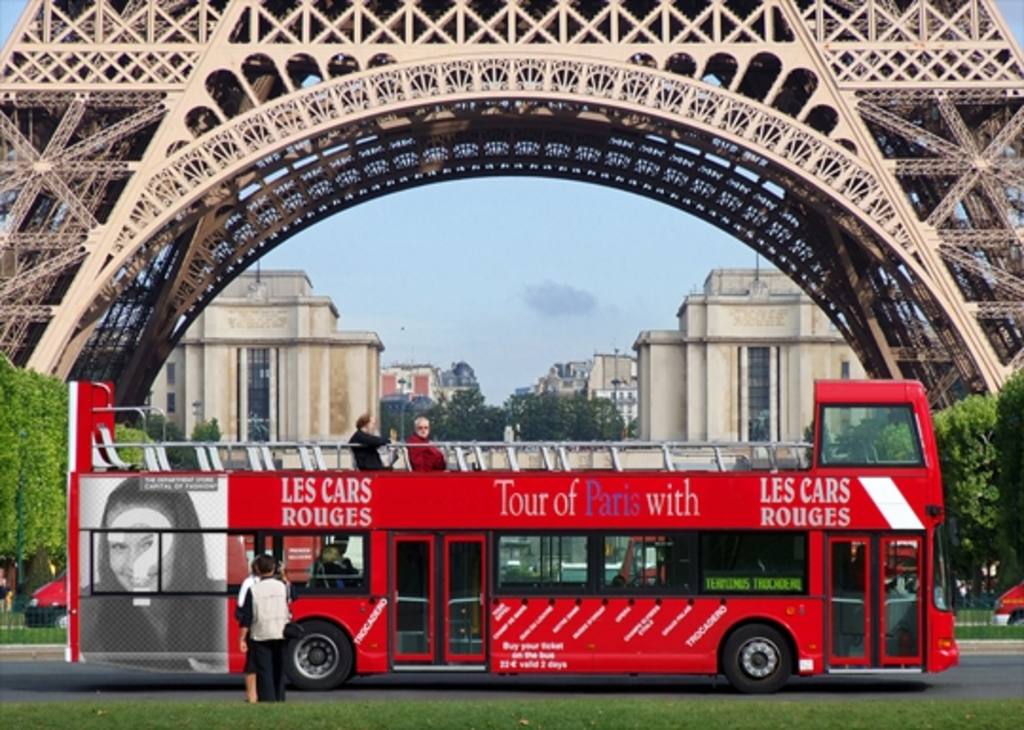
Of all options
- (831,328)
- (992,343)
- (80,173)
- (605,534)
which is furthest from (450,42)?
(831,328)

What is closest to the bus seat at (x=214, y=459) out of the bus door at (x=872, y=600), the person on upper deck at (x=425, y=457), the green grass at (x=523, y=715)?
the person on upper deck at (x=425, y=457)

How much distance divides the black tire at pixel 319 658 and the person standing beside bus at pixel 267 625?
5072 mm

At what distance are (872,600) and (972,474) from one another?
3339 centimetres

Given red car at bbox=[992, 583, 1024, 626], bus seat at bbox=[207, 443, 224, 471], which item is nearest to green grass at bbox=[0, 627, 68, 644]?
bus seat at bbox=[207, 443, 224, 471]

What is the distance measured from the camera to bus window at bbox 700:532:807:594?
28297 millimetres

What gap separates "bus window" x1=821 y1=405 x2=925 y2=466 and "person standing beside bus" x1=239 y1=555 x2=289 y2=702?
807 cm

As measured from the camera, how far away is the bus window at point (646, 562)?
28.5m

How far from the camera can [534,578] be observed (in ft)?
93.8

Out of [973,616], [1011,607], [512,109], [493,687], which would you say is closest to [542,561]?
[493,687]

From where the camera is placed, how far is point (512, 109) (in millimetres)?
56844

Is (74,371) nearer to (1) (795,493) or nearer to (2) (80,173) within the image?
(2) (80,173)

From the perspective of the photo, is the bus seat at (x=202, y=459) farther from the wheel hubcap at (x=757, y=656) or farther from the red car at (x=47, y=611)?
the red car at (x=47, y=611)

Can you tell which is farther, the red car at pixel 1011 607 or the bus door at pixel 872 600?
the red car at pixel 1011 607

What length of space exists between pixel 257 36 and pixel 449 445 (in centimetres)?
2764
